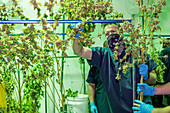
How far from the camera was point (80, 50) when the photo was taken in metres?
1.80

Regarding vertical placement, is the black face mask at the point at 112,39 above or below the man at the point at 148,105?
above

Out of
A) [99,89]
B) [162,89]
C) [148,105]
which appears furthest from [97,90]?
[148,105]

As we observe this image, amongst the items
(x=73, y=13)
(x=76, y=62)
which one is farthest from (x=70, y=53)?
(x=73, y=13)

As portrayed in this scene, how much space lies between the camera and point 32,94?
2500 millimetres

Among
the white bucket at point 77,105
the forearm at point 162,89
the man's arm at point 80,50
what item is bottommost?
the white bucket at point 77,105

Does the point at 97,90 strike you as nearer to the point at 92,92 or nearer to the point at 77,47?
the point at 92,92

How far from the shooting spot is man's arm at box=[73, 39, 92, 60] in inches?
67.5

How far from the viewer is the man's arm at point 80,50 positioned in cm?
171

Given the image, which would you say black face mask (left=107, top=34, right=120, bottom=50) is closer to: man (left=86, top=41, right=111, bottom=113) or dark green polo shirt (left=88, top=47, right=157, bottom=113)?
dark green polo shirt (left=88, top=47, right=157, bottom=113)

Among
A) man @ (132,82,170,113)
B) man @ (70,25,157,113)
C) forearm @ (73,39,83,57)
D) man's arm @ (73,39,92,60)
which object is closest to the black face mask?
man @ (70,25,157,113)

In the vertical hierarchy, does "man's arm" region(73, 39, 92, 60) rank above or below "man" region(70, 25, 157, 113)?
above

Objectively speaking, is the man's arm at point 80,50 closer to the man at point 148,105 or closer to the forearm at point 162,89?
the man at point 148,105

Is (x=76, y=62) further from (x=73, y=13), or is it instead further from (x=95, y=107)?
(x=73, y=13)

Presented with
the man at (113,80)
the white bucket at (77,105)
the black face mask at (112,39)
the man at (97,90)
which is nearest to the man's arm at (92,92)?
the man at (97,90)
